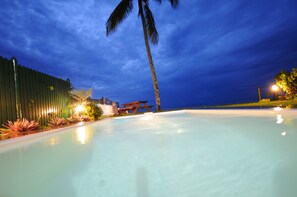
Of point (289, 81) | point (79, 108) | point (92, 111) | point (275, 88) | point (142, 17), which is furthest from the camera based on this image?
point (142, 17)

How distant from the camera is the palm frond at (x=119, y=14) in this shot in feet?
36.9

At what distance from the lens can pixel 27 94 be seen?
643 cm

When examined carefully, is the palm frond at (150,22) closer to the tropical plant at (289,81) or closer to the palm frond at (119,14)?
the palm frond at (119,14)

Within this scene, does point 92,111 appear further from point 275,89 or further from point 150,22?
point 275,89

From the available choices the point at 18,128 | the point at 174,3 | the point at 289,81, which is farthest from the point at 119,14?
the point at 289,81

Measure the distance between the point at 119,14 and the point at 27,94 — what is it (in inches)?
312

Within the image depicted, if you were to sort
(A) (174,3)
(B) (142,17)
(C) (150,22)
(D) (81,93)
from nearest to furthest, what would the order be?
(D) (81,93) < (B) (142,17) < (A) (174,3) < (C) (150,22)

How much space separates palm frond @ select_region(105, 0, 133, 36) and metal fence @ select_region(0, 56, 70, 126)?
209 inches

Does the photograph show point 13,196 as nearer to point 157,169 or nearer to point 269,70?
point 157,169

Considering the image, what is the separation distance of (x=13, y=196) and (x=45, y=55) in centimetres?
3178

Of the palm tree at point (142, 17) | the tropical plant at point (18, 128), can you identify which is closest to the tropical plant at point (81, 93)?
the tropical plant at point (18, 128)

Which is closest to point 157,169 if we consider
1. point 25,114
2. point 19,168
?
point 19,168

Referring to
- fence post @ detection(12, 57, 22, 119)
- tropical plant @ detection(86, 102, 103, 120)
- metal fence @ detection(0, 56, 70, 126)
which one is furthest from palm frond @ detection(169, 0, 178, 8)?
fence post @ detection(12, 57, 22, 119)

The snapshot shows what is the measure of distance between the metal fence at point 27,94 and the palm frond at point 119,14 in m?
5.32
